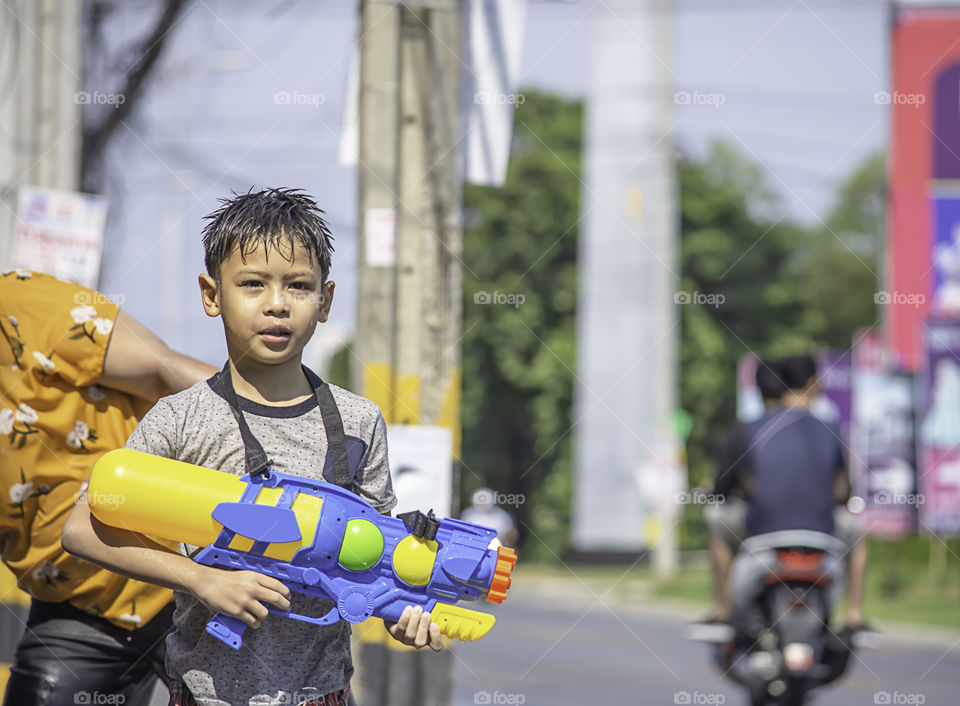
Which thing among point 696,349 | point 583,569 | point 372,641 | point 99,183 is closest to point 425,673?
point 372,641

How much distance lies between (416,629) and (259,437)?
1.41ft

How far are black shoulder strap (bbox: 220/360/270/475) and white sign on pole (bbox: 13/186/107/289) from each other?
4591 millimetres

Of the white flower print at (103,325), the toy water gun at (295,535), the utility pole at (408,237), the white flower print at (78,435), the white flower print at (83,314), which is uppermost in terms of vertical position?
the utility pole at (408,237)

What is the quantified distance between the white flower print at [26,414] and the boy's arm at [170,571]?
0.71m

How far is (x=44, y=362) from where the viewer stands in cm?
289

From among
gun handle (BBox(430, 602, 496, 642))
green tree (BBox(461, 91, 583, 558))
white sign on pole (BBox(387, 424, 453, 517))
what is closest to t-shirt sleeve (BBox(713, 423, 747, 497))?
white sign on pole (BBox(387, 424, 453, 517))

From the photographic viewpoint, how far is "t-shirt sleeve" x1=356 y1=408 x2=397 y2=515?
2.36m

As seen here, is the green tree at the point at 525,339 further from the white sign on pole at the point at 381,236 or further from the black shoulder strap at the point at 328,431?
the black shoulder strap at the point at 328,431

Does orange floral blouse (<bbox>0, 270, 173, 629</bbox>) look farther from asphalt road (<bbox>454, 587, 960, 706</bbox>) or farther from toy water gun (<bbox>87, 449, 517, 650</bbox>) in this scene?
asphalt road (<bbox>454, 587, 960, 706</bbox>)

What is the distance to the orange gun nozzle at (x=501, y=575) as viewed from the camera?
7.35 feet

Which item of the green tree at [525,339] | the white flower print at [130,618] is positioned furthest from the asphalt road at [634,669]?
the green tree at [525,339]

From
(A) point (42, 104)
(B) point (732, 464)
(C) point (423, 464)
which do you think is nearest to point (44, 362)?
(C) point (423, 464)

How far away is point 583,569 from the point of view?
2734cm

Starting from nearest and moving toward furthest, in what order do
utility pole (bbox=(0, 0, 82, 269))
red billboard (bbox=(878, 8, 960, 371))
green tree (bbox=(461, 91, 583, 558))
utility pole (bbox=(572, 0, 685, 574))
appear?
utility pole (bbox=(0, 0, 82, 269)) < red billboard (bbox=(878, 8, 960, 371)) < utility pole (bbox=(572, 0, 685, 574)) < green tree (bbox=(461, 91, 583, 558))
